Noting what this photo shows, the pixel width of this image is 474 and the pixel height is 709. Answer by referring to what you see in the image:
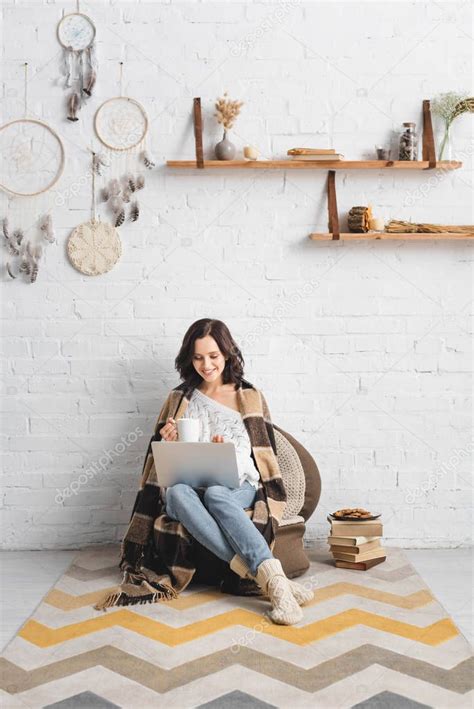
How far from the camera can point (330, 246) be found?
147 inches

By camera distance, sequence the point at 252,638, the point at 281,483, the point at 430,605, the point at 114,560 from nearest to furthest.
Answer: the point at 252,638 < the point at 430,605 < the point at 281,483 < the point at 114,560

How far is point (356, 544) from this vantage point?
3354 mm

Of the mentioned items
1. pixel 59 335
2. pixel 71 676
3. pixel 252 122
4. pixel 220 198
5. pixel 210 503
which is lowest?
pixel 71 676

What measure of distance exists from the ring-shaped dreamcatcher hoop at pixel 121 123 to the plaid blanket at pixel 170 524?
1.11 metres

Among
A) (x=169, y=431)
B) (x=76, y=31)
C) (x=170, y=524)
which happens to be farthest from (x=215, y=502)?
(x=76, y=31)

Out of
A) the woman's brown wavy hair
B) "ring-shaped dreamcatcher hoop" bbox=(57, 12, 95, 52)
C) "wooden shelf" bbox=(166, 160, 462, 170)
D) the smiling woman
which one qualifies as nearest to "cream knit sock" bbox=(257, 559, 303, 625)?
the smiling woman

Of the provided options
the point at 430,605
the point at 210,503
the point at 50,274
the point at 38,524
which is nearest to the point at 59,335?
the point at 50,274

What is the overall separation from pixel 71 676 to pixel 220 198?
2.11 meters

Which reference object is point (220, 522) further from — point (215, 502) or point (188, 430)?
point (188, 430)

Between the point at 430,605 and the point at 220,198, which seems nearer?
the point at 430,605

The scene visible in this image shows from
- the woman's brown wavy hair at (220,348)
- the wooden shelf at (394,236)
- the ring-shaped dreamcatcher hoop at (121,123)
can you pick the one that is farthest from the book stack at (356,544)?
the ring-shaped dreamcatcher hoop at (121,123)

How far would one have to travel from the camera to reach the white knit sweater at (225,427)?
3256mm

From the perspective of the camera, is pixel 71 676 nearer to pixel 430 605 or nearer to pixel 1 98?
pixel 430 605

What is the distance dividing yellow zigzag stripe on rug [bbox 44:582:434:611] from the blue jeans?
0.61ft
